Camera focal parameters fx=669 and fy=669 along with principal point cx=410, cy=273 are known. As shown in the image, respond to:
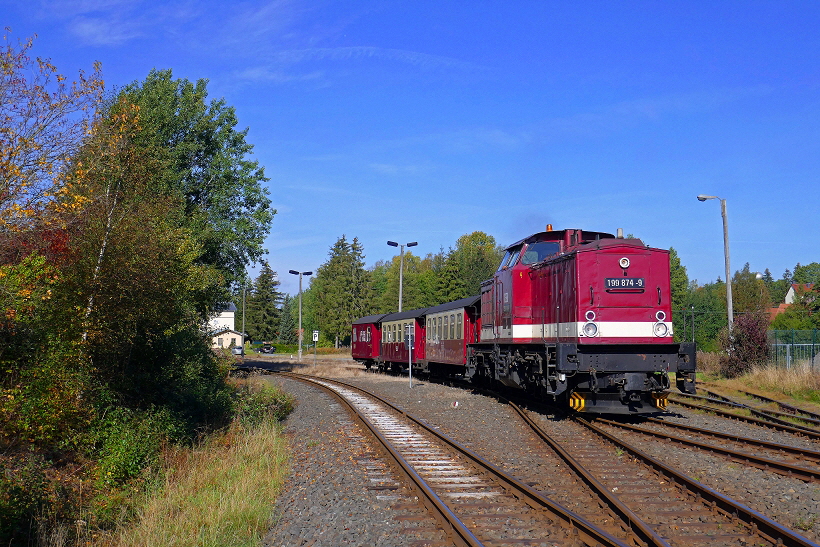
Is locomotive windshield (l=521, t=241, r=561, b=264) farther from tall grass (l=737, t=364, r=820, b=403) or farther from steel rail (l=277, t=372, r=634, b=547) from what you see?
tall grass (l=737, t=364, r=820, b=403)

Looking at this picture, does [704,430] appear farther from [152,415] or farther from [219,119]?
[219,119]

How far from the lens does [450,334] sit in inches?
996

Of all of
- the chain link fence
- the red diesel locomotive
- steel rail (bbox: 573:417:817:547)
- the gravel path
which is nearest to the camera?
steel rail (bbox: 573:417:817:547)

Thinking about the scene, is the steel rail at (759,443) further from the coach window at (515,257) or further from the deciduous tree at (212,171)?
the deciduous tree at (212,171)

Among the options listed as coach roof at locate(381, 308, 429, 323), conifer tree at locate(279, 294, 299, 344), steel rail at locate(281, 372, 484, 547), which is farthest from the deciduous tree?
conifer tree at locate(279, 294, 299, 344)

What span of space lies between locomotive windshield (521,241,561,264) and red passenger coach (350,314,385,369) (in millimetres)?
21850

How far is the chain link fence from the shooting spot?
990 inches

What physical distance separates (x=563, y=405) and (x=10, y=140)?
12967 mm

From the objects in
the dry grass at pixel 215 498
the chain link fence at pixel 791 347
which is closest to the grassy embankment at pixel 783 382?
the chain link fence at pixel 791 347

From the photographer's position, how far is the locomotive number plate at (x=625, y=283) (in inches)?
536

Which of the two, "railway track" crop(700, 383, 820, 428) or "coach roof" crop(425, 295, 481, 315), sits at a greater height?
"coach roof" crop(425, 295, 481, 315)

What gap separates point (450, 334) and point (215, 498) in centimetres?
1699

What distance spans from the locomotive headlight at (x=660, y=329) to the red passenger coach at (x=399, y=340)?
15.4m

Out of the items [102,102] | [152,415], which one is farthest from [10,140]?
[152,415]
